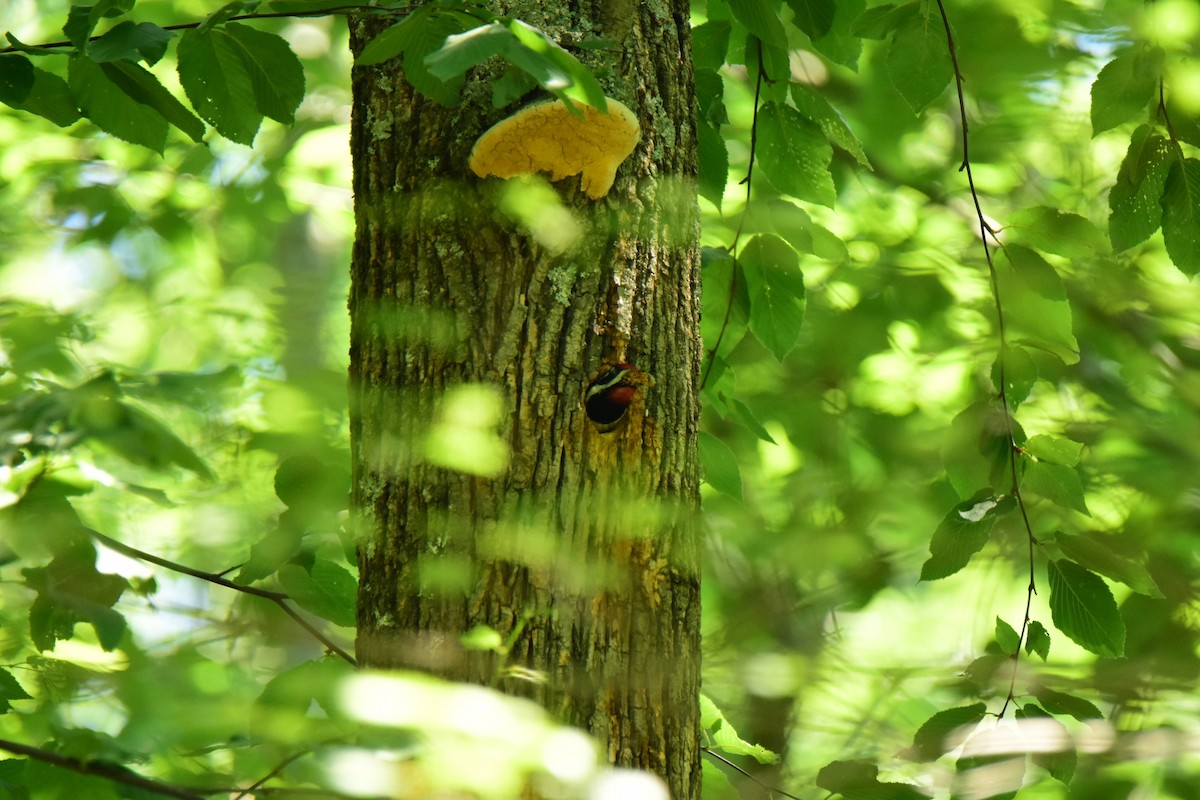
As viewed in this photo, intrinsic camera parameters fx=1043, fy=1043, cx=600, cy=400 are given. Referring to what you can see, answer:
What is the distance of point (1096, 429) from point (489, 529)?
2781 mm

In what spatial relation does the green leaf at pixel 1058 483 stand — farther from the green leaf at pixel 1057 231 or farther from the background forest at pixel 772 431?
the green leaf at pixel 1057 231

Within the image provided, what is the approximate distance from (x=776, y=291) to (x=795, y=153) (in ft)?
0.93

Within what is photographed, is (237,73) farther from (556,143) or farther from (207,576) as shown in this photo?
(207,576)

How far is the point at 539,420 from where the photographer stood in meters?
1.39

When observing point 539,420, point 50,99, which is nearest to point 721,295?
point 539,420

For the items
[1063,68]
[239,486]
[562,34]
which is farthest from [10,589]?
[1063,68]

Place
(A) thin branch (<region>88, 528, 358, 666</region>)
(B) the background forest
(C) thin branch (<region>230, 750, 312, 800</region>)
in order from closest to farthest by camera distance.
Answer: (C) thin branch (<region>230, 750, 312, 800</region>) < (B) the background forest < (A) thin branch (<region>88, 528, 358, 666</region>)

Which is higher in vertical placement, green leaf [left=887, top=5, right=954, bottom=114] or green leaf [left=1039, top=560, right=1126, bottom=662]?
green leaf [left=887, top=5, right=954, bottom=114]

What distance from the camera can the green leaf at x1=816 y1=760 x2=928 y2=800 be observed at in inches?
65.0

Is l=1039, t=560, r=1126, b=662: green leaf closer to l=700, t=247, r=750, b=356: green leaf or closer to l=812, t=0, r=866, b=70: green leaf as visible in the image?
l=700, t=247, r=750, b=356: green leaf

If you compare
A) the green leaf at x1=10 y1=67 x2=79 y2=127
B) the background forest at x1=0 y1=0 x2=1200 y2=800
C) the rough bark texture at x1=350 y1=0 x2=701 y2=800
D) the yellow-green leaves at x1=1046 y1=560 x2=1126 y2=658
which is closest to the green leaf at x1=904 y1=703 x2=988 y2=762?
the background forest at x1=0 y1=0 x2=1200 y2=800

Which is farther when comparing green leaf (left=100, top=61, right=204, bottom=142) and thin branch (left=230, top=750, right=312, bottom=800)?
green leaf (left=100, top=61, right=204, bottom=142)

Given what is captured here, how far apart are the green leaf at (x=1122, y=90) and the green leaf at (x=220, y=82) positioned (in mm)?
1445

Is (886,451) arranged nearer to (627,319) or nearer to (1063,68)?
(1063,68)
